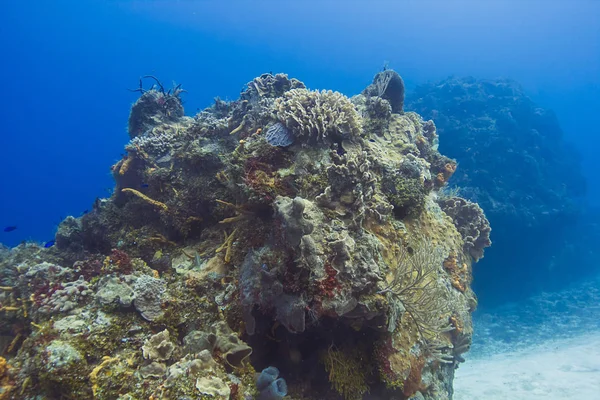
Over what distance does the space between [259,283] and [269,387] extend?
1300mm

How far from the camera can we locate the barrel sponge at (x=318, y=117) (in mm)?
5965

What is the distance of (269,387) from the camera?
365 cm

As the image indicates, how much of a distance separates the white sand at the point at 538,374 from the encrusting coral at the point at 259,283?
631cm

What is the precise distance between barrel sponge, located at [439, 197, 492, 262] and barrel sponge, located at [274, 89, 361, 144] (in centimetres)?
502

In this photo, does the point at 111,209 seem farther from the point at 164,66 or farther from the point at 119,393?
the point at 164,66

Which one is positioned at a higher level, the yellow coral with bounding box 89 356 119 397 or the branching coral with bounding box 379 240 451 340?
the branching coral with bounding box 379 240 451 340

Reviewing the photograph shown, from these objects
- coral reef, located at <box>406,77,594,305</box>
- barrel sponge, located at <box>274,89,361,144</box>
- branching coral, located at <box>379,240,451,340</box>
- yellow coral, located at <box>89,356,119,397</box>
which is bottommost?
yellow coral, located at <box>89,356,119,397</box>

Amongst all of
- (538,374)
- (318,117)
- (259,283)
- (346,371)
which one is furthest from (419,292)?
(538,374)

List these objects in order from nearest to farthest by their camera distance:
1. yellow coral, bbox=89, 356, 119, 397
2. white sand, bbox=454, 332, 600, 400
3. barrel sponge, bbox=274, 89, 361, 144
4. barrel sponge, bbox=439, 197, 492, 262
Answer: yellow coral, bbox=89, 356, 119, 397, barrel sponge, bbox=274, 89, 361, 144, barrel sponge, bbox=439, 197, 492, 262, white sand, bbox=454, 332, 600, 400

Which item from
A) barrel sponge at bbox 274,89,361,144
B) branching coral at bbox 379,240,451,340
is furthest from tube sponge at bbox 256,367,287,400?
barrel sponge at bbox 274,89,361,144

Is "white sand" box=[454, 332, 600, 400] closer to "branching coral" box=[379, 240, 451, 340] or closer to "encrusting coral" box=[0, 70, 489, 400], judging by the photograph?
"encrusting coral" box=[0, 70, 489, 400]

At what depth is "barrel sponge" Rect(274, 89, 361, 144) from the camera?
5965mm

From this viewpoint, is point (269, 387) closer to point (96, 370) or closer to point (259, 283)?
point (259, 283)

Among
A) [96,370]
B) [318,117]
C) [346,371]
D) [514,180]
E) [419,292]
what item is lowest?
[96,370]
